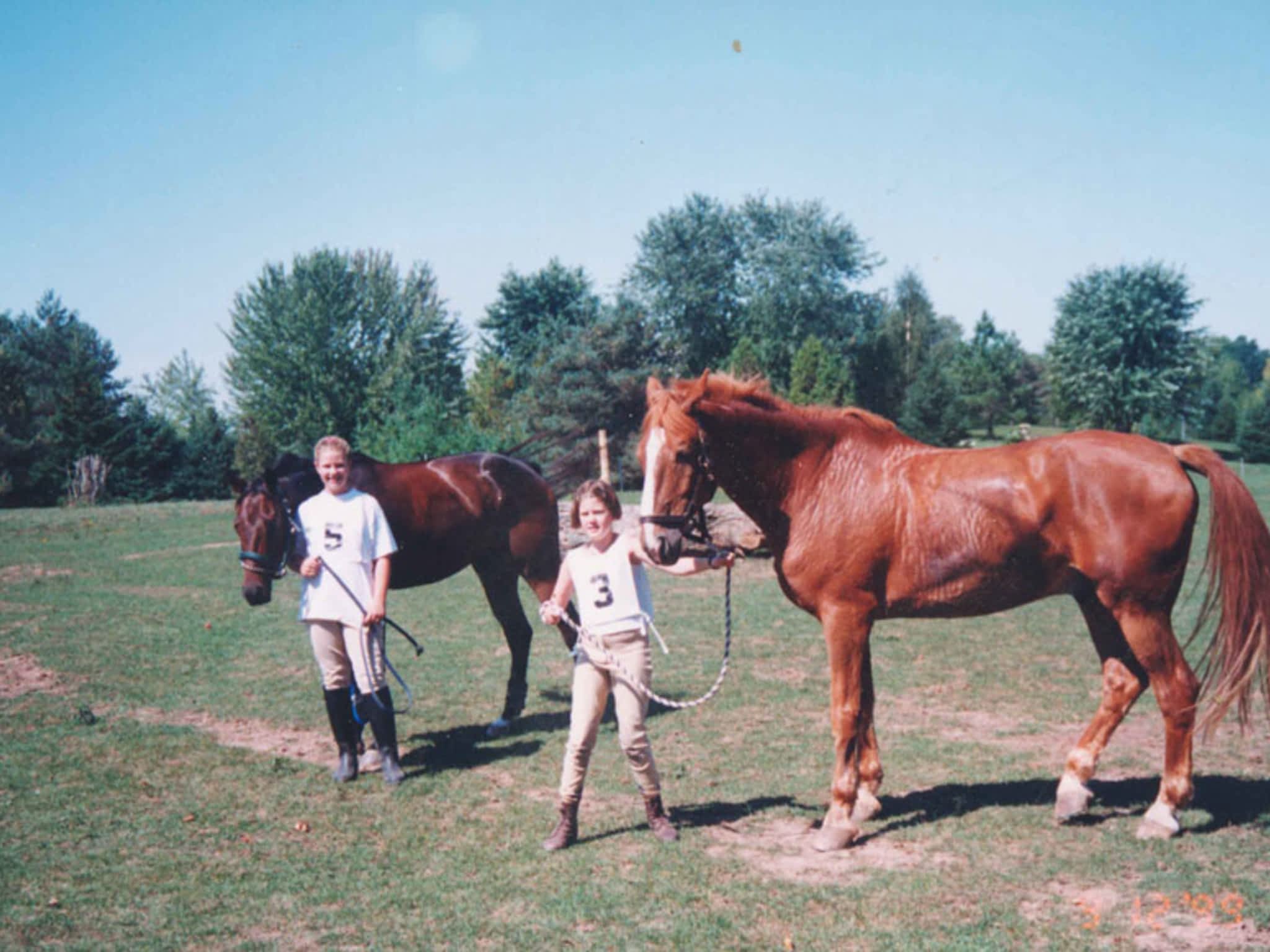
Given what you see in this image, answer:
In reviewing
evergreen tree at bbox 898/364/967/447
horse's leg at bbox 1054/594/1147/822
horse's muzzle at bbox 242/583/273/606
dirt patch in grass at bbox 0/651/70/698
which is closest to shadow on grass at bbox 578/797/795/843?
horse's leg at bbox 1054/594/1147/822

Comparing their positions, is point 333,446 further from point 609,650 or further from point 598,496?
point 609,650

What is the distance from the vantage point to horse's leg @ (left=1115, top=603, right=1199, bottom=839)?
4.80 m

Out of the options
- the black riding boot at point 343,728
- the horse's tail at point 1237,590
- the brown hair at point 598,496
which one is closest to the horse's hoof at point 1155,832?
the horse's tail at point 1237,590

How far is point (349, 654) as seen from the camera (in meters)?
6.13

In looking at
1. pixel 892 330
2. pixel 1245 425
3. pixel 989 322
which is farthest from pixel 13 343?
pixel 1245 425

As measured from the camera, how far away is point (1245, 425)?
46.2m

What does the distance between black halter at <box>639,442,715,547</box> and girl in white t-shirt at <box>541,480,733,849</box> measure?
201mm

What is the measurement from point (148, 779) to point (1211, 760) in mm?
6987

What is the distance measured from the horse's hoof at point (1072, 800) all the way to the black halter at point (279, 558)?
4915 millimetres

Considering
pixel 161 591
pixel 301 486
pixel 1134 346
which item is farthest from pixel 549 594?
pixel 1134 346

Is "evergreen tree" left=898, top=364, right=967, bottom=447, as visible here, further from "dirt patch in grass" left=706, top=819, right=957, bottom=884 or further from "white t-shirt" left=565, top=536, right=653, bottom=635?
"white t-shirt" left=565, top=536, right=653, bottom=635

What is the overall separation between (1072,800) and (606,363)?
38182 millimetres

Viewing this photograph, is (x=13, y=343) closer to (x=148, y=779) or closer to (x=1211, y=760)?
(x=148, y=779)

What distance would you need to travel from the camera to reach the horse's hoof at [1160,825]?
187 inches
